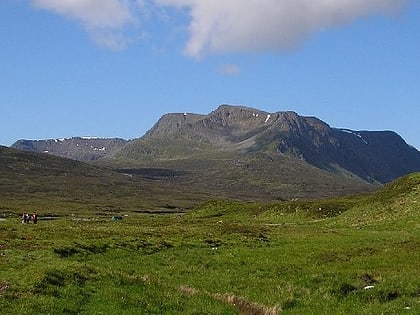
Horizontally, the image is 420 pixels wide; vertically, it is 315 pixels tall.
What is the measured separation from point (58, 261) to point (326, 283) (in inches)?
661

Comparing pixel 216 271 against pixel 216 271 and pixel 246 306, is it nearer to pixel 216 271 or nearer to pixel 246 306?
pixel 216 271

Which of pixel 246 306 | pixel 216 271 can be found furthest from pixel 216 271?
pixel 246 306

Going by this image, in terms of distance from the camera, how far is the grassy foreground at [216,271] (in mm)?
25812

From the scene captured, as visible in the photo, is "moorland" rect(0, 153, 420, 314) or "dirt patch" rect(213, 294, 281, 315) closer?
"moorland" rect(0, 153, 420, 314)

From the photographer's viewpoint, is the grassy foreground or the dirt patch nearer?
the grassy foreground

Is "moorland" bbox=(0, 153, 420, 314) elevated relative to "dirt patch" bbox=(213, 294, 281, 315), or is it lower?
elevated

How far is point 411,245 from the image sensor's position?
45969mm

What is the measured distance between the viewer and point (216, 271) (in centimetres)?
3825

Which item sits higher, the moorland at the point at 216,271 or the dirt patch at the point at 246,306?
the moorland at the point at 216,271

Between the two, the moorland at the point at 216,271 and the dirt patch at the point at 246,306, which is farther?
the dirt patch at the point at 246,306

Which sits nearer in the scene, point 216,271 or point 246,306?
point 246,306

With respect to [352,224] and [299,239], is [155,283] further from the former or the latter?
[352,224]

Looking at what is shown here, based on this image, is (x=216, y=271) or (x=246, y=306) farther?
(x=216, y=271)

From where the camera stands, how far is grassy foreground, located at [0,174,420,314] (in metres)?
25.8
